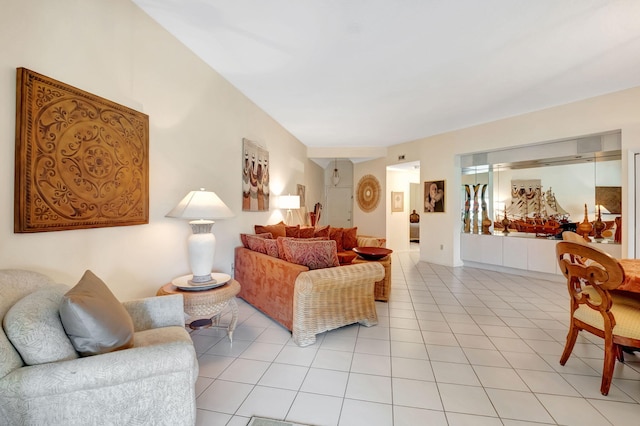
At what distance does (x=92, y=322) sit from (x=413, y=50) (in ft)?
10.4

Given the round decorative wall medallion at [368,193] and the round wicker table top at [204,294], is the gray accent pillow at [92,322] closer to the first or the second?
the round wicker table top at [204,294]

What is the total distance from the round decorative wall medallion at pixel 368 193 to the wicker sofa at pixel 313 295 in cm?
474

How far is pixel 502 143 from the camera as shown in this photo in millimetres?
4672

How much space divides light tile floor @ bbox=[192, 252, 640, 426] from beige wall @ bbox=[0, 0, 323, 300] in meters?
0.93

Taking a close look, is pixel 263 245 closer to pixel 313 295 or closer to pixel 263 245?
pixel 263 245

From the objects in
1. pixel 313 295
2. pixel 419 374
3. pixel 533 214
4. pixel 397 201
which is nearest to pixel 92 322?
pixel 313 295

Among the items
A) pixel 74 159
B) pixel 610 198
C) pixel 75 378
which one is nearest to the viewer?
pixel 75 378

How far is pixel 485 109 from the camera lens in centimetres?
421

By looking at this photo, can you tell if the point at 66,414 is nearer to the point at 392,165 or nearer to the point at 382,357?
the point at 382,357

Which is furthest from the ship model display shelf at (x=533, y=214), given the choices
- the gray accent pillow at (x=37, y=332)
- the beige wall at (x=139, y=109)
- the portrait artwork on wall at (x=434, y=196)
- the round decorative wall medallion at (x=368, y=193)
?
the gray accent pillow at (x=37, y=332)

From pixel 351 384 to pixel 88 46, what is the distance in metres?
2.81

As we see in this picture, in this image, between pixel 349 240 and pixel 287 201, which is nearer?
pixel 349 240

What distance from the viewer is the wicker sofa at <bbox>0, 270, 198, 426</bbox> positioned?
0.96m

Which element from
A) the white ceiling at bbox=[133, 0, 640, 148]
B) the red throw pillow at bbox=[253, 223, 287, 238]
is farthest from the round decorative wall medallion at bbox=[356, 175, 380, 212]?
the red throw pillow at bbox=[253, 223, 287, 238]
